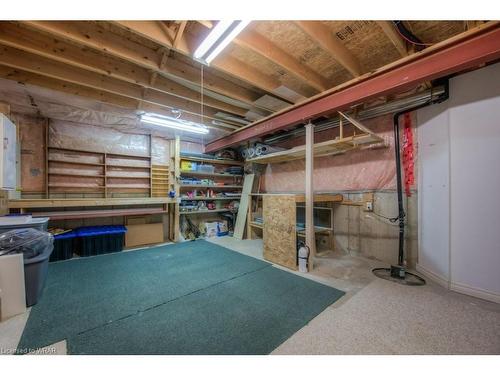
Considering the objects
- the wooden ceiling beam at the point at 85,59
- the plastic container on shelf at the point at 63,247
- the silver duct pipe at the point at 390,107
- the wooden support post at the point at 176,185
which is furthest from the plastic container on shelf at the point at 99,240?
the silver duct pipe at the point at 390,107

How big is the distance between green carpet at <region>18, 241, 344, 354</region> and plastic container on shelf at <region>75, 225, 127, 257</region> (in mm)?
378

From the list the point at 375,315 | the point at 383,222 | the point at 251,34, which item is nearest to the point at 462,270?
the point at 383,222

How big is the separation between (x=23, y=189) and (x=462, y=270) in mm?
7115

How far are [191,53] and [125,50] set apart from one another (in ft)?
2.63

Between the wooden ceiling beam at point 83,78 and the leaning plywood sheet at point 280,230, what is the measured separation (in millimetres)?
2384

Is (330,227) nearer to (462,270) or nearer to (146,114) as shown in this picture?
(462,270)

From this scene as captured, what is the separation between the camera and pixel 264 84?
296cm

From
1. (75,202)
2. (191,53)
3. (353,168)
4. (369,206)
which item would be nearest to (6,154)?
(75,202)

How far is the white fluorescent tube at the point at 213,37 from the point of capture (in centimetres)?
164

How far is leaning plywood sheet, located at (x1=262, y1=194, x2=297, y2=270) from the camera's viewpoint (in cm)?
336

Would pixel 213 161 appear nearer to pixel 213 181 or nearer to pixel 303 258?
pixel 213 181

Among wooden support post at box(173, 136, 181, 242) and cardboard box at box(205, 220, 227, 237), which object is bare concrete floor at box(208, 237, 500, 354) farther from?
wooden support post at box(173, 136, 181, 242)

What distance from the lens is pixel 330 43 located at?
2.20 meters

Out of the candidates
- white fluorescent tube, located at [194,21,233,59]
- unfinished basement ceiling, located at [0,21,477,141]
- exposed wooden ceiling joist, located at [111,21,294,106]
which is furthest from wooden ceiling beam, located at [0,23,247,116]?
white fluorescent tube, located at [194,21,233,59]
